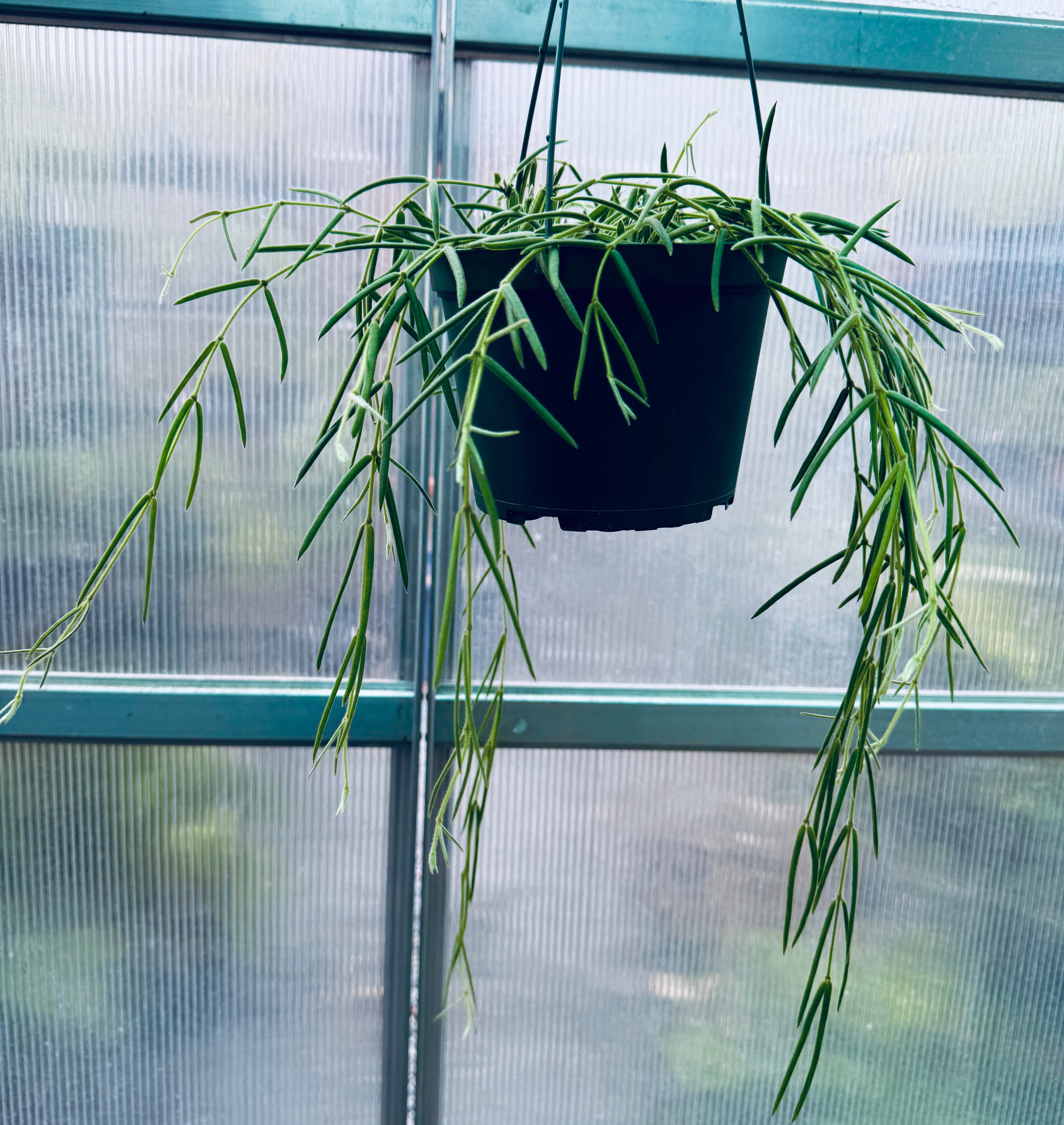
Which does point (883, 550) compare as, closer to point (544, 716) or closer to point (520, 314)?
point (520, 314)

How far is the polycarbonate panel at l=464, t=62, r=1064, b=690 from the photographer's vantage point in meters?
1.10

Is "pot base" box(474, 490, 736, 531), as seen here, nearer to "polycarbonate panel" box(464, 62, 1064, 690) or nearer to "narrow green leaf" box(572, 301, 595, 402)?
"narrow green leaf" box(572, 301, 595, 402)

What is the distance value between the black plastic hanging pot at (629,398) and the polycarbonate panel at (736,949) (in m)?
0.75

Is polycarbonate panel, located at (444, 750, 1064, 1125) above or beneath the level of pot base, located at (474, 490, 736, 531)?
beneath

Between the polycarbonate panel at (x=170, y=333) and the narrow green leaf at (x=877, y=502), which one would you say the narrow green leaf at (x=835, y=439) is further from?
the polycarbonate panel at (x=170, y=333)

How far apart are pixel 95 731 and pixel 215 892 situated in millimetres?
251

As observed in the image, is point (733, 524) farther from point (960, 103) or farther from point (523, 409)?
point (523, 409)

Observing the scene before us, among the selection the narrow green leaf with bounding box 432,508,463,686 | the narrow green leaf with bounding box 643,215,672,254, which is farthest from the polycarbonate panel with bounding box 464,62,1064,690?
the narrow green leaf with bounding box 432,508,463,686

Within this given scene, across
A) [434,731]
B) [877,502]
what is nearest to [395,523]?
[877,502]

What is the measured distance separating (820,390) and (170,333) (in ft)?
2.45

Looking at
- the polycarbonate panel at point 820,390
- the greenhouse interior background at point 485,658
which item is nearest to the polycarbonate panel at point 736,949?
the greenhouse interior background at point 485,658

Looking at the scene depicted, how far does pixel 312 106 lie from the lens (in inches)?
42.4

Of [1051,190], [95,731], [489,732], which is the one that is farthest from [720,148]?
[95,731]

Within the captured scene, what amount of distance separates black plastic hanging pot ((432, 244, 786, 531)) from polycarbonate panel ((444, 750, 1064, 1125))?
0.75 m
